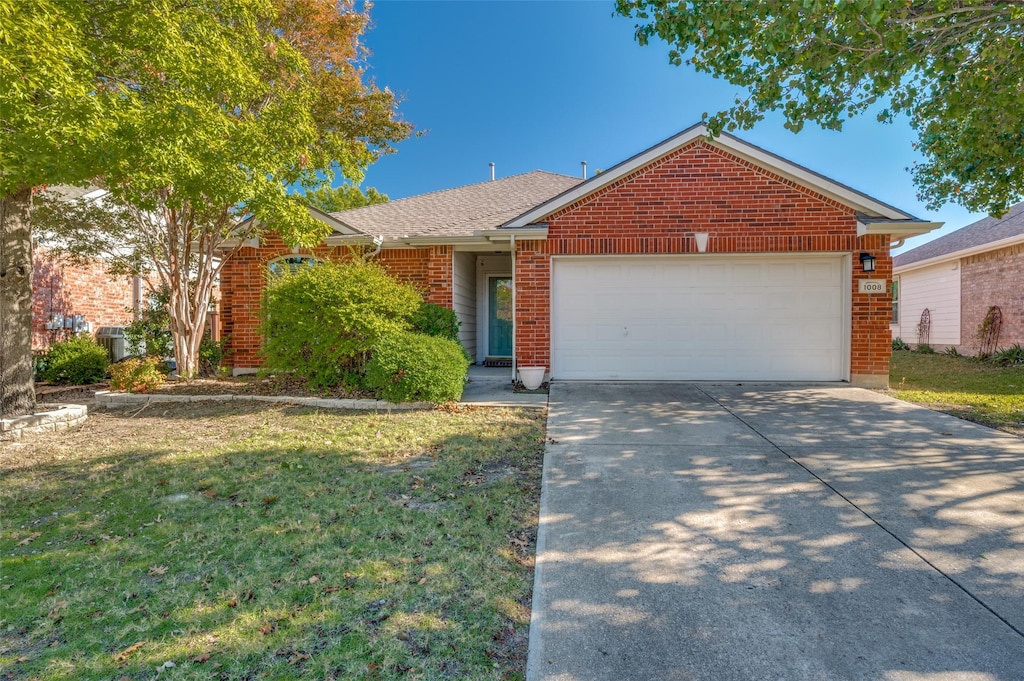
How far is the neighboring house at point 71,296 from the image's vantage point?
35.4ft

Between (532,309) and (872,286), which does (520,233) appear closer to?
(532,309)

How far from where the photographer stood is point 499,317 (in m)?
12.5

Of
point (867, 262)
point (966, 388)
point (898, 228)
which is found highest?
point (898, 228)

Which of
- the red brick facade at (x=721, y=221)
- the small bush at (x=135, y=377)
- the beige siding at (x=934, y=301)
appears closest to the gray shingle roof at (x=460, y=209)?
the red brick facade at (x=721, y=221)

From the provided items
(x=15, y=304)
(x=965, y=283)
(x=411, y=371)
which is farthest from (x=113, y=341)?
(x=965, y=283)

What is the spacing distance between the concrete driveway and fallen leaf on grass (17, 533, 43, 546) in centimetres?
332

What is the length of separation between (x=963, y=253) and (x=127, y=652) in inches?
782

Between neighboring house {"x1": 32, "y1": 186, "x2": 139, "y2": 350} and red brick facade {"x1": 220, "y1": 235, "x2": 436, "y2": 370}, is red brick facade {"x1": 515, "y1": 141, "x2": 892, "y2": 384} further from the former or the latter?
neighboring house {"x1": 32, "y1": 186, "x2": 139, "y2": 350}

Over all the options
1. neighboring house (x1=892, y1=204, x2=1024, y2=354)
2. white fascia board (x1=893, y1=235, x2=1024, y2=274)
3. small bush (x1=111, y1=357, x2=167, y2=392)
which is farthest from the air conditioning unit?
white fascia board (x1=893, y1=235, x2=1024, y2=274)

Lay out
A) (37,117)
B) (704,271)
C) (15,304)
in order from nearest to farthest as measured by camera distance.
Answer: (37,117) → (15,304) → (704,271)


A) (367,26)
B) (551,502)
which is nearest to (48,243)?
(367,26)

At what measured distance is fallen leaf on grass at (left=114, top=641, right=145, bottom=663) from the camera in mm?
2076

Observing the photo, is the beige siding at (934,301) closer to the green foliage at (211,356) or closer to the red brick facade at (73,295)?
the green foliage at (211,356)

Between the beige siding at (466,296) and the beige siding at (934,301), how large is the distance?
15.0m
